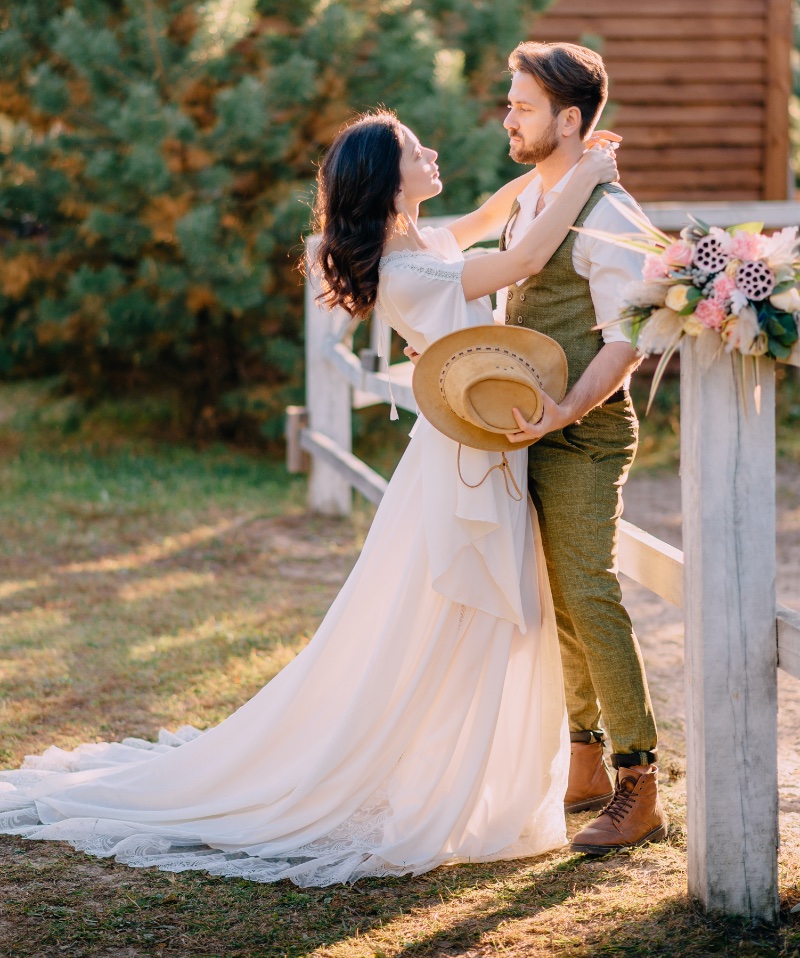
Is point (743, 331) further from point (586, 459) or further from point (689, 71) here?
point (689, 71)

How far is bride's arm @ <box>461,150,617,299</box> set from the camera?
282 cm

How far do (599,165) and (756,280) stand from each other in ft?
2.37

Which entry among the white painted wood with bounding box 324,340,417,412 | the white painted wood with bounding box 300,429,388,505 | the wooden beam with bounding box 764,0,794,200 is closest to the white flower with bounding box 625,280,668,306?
the white painted wood with bounding box 324,340,417,412

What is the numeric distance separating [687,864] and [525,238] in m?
1.53

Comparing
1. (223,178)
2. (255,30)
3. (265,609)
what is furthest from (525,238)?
(255,30)

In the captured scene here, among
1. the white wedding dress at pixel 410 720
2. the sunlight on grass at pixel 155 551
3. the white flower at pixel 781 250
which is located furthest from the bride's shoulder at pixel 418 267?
the sunlight on grass at pixel 155 551

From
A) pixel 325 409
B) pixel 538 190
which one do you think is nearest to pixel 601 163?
pixel 538 190

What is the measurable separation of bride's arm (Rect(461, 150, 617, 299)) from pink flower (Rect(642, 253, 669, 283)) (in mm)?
492

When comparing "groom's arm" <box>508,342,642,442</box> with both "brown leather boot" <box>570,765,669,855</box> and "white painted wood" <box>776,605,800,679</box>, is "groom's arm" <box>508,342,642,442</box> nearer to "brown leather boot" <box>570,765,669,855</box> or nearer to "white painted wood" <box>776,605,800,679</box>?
"white painted wood" <box>776,605,800,679</box>

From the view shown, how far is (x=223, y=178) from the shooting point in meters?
7.39

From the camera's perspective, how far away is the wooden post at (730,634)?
2428mm

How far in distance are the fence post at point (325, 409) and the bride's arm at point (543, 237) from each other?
4.05 metres

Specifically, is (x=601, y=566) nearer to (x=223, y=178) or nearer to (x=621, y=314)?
(x=621, y=314)

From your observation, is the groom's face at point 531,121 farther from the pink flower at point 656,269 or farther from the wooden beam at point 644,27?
the wooden beam at point 644,27
